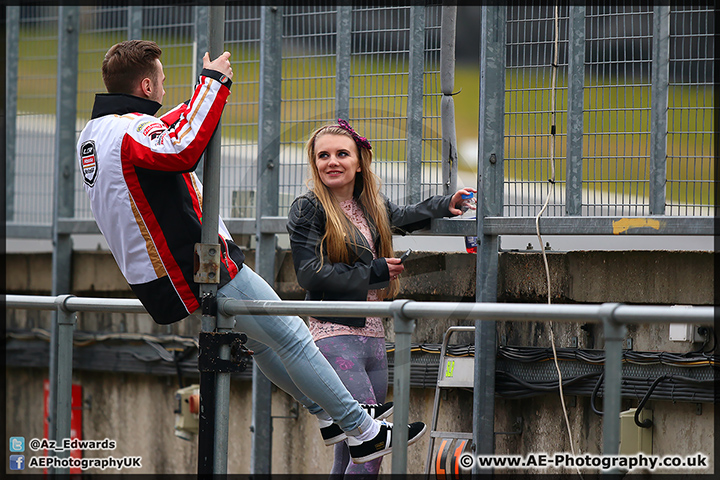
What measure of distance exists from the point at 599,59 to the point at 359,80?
142 cm

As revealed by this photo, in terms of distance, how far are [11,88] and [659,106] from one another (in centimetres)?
495

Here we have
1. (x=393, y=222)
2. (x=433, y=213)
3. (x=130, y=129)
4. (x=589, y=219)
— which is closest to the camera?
(x=130, y=129)

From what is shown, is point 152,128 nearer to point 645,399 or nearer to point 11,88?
point 645,399

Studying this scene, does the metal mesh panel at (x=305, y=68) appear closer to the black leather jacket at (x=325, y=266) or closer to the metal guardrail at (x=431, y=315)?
the black leather jacket at (x=325, y=266)

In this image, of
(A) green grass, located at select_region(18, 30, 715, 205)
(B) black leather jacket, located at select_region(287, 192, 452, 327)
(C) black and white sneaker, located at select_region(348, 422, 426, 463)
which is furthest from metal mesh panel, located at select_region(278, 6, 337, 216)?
(C) black and white sneaker, located at select_region(348, 422, 426, 463)

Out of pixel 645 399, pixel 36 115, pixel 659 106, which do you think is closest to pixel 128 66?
pixel 659 106

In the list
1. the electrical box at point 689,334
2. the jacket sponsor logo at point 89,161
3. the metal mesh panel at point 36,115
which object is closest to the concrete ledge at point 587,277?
the electrical box at point 689,334

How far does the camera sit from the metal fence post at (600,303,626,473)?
93.1 inches

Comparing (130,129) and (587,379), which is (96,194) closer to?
(130,129)

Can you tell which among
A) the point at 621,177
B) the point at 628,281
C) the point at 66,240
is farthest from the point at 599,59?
the point at 66,240

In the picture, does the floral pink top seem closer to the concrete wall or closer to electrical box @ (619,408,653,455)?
the concrete wall

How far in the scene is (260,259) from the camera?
16.9ft

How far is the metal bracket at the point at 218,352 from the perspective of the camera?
2980mm

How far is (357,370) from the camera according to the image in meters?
3.36
